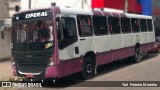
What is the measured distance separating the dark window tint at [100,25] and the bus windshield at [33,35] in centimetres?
300

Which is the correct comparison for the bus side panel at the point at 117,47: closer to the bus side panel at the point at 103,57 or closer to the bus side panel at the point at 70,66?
the bus side panel at the point at 103,57

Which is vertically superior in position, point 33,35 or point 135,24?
point 135,24

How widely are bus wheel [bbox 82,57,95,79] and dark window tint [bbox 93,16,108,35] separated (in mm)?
1328

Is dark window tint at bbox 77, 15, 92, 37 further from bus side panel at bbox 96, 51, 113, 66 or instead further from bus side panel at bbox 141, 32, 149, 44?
bus side panel at bbox 141, 32, 149, 44

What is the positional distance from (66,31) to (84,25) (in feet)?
4.89

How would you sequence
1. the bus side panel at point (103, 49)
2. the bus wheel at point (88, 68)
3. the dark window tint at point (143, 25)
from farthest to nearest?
1. the dark window tint at point (143, 25)
2. the bus side panel at point (103, 49)
3. the bus wheel at point (88, 68)

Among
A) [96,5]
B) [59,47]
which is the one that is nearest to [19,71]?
[59,47]

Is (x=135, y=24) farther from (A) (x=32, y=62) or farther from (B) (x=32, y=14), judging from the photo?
(A) (x=32, y=62)

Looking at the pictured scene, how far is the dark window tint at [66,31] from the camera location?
10727mm

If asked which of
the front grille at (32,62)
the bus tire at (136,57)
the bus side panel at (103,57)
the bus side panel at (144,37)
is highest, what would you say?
the bus side panel at (144,37)

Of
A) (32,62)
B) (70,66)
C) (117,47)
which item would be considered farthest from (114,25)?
(32,62)

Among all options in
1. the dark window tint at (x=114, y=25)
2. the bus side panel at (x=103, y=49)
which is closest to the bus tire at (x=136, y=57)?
the dark window tint at (x=114, y=25)

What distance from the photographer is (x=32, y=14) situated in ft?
36.4

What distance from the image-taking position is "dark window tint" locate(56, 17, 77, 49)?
1073 centimetres
